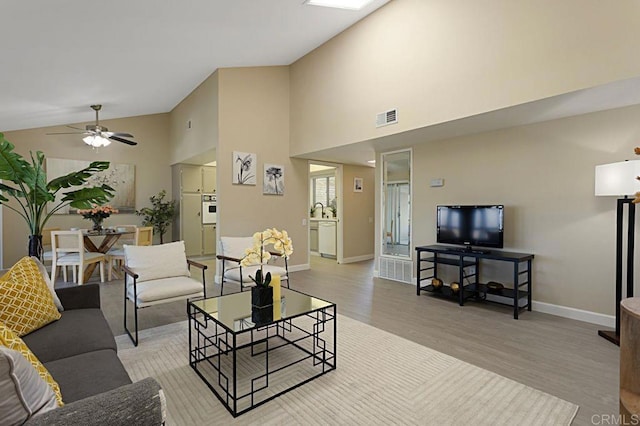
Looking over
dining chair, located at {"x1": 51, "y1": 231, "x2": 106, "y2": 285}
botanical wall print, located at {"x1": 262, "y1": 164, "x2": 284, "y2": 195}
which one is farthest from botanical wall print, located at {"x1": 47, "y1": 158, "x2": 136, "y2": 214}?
botanical wall print, located at {"x1": 262, "y1": 164, "x2": 284, "y2": 195}

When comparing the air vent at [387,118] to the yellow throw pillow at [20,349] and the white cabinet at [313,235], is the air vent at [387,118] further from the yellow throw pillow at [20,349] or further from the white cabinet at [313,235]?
the white cabinet at [313,235]

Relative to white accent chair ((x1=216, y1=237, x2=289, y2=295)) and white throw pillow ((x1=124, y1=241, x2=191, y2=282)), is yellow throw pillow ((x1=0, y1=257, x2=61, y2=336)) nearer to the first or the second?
white throw pillow ((x1=124, y1=241, x2=191, y2=282))

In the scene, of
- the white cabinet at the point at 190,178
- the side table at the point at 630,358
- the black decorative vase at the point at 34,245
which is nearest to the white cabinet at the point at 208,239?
the white cabinet at the point at 190,178

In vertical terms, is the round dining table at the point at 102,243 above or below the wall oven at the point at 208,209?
below

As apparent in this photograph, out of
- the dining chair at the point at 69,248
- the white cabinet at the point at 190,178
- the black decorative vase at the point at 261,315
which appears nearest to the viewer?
the black decorative vase at the point at 261,315

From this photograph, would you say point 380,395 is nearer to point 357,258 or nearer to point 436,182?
point 436,182

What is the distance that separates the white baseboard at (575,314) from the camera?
3488 mm

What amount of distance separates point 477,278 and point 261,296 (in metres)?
3.39

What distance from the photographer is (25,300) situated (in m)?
2.01

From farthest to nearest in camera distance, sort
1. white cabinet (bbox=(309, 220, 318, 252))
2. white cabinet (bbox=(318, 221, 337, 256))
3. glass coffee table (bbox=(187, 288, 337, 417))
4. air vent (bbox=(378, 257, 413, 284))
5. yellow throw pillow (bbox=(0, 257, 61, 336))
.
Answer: white cabinet (bbox=(309, 220, 318, 252)) → white cabinet (bbox=(318, 221, 337, 256)) → air vent (bbox=(378, 257, 413, 284)) → glass coffee table (bbox=(187, 288, 337, 417)) → yellow throw pillow (bbox=(0, 257, 61, 336))

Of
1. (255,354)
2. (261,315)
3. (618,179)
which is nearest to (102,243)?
(255,354)

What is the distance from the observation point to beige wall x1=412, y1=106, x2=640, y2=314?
350 centimetres

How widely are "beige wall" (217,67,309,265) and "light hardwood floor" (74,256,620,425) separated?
4.56ft

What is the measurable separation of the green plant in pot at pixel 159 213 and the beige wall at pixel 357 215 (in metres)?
4.52
